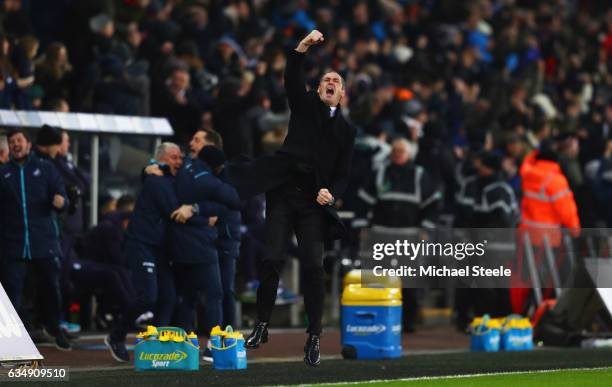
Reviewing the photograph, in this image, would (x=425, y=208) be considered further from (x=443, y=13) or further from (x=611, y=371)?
(x=443, y=13)

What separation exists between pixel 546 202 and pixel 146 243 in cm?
588

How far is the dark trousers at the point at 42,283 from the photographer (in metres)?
14.5

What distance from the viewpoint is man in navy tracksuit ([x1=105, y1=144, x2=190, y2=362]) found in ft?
45.2

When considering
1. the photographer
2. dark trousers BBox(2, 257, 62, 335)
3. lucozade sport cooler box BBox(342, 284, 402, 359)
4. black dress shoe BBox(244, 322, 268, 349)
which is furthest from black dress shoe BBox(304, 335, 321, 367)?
the photographer

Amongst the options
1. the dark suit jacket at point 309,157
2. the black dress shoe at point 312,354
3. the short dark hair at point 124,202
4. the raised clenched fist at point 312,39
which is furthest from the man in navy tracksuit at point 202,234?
the raised clenched fist at point 312,39

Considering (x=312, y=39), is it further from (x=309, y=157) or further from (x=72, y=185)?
(x=72, y=185)

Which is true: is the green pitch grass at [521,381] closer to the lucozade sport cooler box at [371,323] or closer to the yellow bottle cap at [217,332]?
the yellow bottle cap at [217,332]

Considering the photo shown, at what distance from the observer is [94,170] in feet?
57.1

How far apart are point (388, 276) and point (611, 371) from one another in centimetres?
337

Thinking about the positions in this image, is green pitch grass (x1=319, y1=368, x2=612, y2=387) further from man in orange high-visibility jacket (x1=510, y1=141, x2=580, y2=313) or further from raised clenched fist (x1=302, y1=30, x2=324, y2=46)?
man in orange high-visibility jacket (x1=510, y1=141, x2=580, y2=313)

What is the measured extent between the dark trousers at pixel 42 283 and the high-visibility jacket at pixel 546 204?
6.03 metres

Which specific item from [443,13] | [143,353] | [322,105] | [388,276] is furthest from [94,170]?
[443,13]

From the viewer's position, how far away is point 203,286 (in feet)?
46.1

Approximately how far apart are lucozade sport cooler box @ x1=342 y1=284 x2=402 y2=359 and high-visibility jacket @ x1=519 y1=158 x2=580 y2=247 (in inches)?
135
